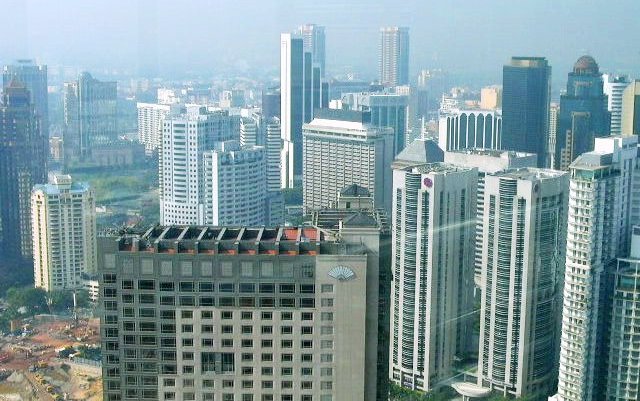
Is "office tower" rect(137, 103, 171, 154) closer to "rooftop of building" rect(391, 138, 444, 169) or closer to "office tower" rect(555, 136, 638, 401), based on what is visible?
"rooftop of building" rect(391, 138, 444, 169)

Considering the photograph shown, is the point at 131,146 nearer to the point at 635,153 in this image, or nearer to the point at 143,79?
the point at 143,79

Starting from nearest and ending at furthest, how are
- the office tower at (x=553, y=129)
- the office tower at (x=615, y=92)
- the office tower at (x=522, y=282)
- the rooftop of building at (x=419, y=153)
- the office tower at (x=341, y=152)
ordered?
the office tower at (x=522, y=282) < the office tower at (x=553, y=129) < the rooftop of building at (x=419, y=153) < the office tower at (x=615, y=92) < the office tower at (x=341, y=152)

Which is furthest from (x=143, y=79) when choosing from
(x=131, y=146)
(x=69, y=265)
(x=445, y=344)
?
(x=445, y=344)

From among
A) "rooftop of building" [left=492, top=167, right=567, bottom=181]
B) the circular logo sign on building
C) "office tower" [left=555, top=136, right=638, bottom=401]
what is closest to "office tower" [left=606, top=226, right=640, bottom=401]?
"office tower" [left=555, top=136, right=638, bottom=401]

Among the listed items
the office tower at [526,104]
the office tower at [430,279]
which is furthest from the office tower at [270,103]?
the office tower at [430,279]

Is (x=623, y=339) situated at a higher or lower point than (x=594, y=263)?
lower

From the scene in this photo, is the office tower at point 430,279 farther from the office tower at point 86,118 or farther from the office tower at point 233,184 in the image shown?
the office tower at point 86,118

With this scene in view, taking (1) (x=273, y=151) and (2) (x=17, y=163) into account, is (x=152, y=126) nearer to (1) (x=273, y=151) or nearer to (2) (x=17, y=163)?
(2) (x=17, y=163)
